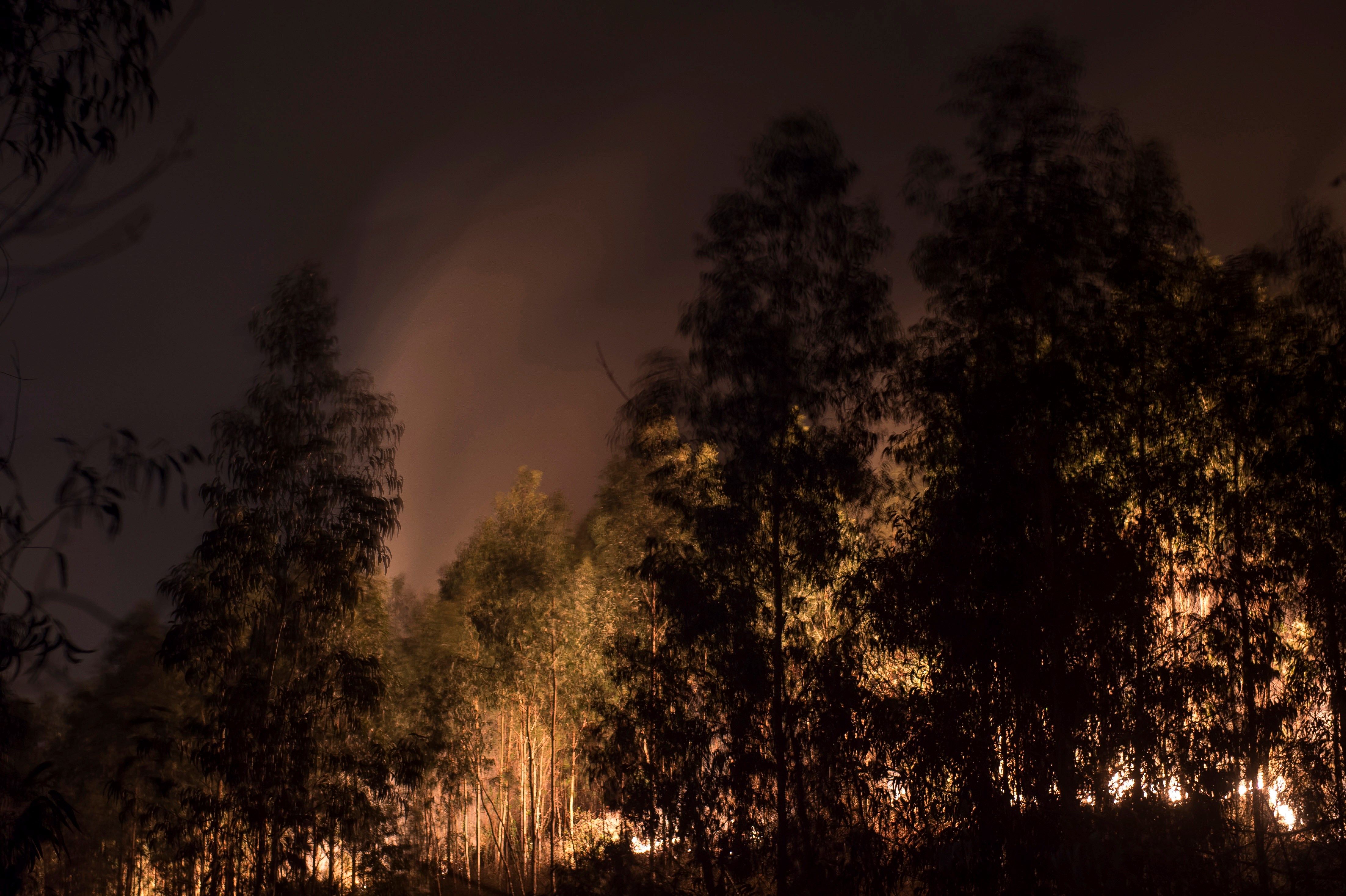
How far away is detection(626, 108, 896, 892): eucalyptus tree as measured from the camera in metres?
9.62

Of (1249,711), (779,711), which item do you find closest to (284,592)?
(779,711)

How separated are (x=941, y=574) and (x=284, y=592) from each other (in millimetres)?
7701

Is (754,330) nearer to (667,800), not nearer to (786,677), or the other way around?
(786,677)

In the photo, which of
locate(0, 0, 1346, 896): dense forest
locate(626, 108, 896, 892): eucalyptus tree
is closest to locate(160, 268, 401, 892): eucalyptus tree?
locate(0, 0, 1346, 896): dense forest

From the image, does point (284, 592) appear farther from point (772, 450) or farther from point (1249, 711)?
point (1249, 711)

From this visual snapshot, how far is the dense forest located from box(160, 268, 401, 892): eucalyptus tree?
0.05 meters

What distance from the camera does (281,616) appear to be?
1073 cm

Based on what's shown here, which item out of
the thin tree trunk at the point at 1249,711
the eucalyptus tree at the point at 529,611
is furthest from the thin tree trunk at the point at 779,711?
the eucalyptus tree at the point at 529,611

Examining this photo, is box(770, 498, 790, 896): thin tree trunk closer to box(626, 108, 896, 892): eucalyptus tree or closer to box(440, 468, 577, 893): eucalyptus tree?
box(626, 108, 896, 892): eucalyptus tree

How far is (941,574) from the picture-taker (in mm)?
8539

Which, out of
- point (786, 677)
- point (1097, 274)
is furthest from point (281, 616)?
point (1097, 274)

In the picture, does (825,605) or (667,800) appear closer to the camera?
(667,800)

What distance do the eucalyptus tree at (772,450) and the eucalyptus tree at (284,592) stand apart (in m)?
3.98

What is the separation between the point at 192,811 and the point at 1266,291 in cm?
1380
